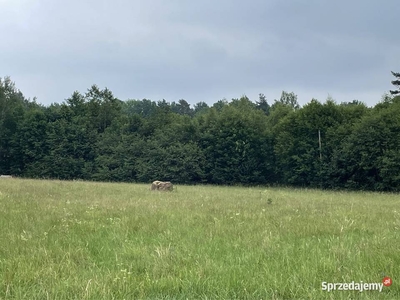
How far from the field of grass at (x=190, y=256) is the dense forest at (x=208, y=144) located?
2449 centimetres

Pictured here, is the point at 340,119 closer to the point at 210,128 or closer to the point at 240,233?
the point at 210,128

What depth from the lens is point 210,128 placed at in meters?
44.5

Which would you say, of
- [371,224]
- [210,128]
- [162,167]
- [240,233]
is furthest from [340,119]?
[240,233]

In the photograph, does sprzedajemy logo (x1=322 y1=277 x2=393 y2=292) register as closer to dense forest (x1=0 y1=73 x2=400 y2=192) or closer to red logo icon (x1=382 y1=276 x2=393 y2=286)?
red logo icon (x1=382 y1=276 x2=393 y2=286)

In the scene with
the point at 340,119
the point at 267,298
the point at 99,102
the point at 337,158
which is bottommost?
the point at 267,298

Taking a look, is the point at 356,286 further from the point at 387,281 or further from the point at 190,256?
the point at 190,256

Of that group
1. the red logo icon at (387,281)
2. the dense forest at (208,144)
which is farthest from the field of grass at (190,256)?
the dense forest at (208,144)

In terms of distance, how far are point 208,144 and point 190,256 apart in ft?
125

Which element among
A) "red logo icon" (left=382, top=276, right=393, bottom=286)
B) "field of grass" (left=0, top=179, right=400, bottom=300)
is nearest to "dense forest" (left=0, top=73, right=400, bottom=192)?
"field of grass" (left=0, top=179, right=400, bottom=300)

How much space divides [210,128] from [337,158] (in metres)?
16.3

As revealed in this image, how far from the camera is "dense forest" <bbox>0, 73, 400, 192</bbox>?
31.9 m

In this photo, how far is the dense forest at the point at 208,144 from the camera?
31911 millimetres

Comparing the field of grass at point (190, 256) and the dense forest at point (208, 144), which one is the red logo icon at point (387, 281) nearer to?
the field of grass at point (190, 256)

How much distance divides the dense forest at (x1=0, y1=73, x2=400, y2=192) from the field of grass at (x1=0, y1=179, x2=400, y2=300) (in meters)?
24.5
